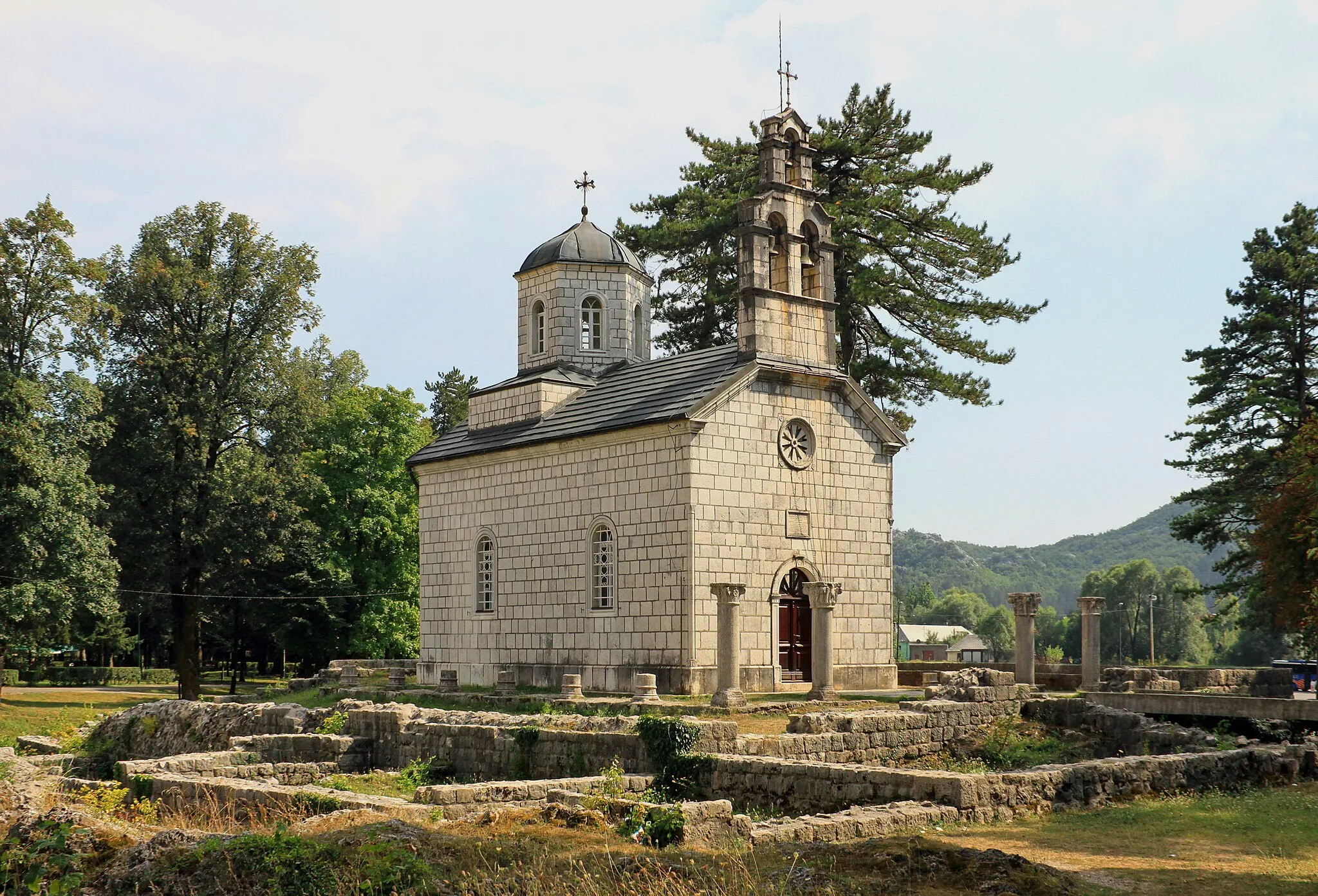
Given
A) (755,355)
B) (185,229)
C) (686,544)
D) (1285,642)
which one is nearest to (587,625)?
(686,544)

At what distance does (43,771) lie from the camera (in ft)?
74.6

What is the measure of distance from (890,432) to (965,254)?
10.1m

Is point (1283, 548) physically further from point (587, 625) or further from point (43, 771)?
point (43, 771)

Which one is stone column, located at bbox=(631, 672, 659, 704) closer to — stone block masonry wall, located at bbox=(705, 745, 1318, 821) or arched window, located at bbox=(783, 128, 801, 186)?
stone block masonry wall, located at bbox=(705, 745, 1318, 821)

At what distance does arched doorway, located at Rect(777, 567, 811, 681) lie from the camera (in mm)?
29000

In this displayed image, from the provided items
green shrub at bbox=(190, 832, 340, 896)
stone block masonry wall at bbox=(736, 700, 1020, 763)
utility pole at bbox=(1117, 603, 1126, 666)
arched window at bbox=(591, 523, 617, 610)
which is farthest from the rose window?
utility pole at bbox=(1117, 603, 1126, 666)

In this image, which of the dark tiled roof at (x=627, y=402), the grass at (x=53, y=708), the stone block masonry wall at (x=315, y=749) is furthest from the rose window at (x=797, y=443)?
the grass at (x=53, y=708)

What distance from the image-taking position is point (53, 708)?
41.2 m

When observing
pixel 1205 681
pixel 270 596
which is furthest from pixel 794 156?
pixel 270 596

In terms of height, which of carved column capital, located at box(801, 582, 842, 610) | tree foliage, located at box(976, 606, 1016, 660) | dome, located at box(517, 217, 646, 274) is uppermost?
dome, located at box(517, 217, 646, 274)

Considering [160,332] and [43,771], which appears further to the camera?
[160,332]

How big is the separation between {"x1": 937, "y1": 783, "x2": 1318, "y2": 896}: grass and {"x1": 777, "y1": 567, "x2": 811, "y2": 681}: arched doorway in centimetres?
1296

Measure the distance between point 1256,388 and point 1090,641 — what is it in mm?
16144

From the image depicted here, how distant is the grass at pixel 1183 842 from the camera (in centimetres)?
1113
